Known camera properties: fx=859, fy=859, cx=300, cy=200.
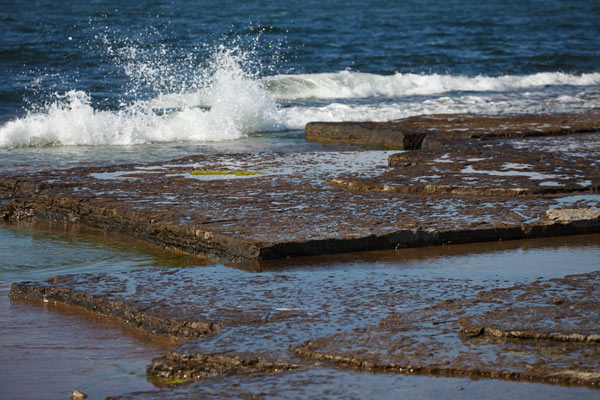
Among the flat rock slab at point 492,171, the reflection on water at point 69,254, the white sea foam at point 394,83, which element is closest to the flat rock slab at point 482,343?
the reflection on water at point 69,254

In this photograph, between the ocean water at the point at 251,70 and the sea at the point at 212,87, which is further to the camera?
the ocean water at the point at 251,70

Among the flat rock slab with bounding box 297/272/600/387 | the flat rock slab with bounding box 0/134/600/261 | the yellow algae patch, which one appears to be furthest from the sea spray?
the flat rock slab with bounding box 297/272/600/387

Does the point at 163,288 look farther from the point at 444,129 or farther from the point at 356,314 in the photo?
the point at 444,129

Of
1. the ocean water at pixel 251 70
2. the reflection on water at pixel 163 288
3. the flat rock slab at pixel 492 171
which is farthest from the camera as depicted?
the ocean water at pixel 251 70

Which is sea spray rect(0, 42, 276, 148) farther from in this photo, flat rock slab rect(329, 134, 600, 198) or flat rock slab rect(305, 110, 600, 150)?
flat rock slab rect(329, 134, 600, 198)

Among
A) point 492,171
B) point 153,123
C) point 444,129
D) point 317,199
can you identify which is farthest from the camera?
point 153,123

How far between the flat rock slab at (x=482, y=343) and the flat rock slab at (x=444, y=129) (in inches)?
168

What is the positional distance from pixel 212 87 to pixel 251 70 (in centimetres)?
704

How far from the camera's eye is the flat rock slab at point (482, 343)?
2.37 meters

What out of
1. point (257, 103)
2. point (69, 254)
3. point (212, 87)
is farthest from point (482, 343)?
point (212, 87)

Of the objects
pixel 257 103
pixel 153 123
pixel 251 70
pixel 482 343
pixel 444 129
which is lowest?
pixel 482 343

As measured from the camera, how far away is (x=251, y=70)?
17.9m

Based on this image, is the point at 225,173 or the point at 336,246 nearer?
the point at 336,246

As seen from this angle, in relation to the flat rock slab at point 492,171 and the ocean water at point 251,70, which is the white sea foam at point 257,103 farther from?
the flat rock slab at point 492,171
